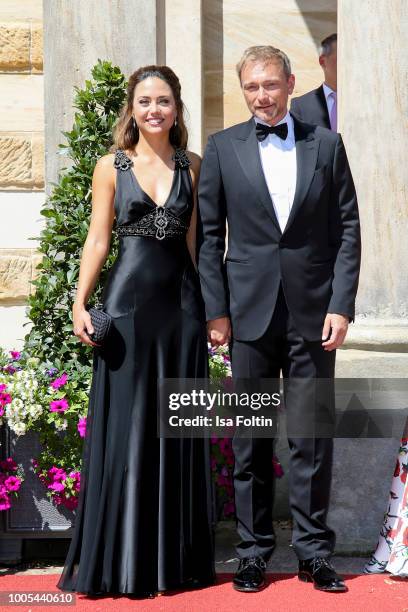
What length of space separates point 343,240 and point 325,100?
2.64m

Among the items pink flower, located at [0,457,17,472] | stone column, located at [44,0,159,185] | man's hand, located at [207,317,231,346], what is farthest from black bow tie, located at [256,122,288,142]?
stone column, located at [44,0,159,185]

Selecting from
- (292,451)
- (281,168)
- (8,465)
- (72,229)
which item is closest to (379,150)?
(281,168)

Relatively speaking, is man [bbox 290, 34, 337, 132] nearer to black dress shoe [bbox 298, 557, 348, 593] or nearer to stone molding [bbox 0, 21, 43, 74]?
stone molding [bbox 0, 21, 43, 74]

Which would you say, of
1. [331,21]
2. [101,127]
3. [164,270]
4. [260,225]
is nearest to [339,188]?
[260,225]

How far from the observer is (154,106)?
14.4 feet

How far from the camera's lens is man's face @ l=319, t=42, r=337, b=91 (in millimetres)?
6744

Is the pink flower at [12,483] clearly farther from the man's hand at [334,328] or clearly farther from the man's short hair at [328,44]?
the man's short hair at [328,44]

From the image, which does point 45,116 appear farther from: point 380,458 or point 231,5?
point 380,458

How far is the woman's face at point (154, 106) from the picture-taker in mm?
4391

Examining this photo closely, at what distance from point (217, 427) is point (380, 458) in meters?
0.81

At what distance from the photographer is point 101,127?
512 cm

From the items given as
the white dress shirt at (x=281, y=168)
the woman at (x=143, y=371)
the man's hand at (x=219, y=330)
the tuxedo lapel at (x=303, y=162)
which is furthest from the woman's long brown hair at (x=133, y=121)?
the man's hand at (x=219, y=330)

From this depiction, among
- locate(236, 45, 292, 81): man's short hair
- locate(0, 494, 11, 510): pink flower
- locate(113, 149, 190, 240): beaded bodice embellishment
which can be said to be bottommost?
locate(0, 494, 11, 510): pink flower

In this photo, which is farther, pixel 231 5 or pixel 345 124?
pixel 231 5
